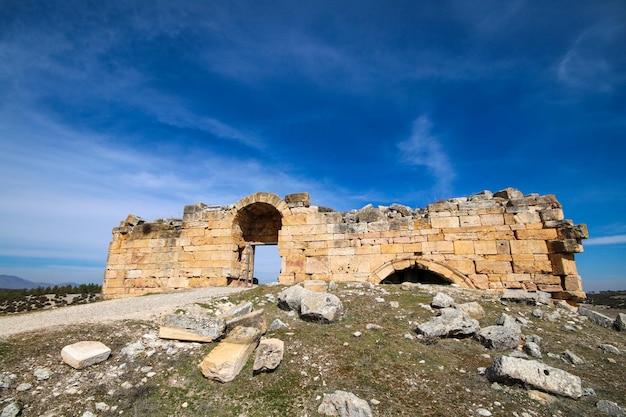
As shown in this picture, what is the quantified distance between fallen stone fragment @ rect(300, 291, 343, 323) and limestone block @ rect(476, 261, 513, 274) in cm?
556

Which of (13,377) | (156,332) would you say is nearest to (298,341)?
(156,332)

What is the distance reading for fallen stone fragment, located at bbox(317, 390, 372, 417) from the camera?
3447 mm

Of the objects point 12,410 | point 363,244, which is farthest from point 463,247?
point 12,410

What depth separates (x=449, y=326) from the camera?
5508 mm

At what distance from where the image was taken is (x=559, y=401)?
3.68 meters

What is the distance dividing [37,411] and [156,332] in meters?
2.03

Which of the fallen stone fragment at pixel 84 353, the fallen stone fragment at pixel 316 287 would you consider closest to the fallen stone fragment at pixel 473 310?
the fallen stone fragment at pixel 316 287

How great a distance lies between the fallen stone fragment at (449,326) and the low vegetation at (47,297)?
18927 millimetres

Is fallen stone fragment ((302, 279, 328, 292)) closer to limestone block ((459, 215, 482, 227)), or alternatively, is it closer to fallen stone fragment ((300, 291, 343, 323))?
fallen stone fragment ((300, 291, 343, 323))

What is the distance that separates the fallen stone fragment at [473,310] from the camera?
6474 millimetres

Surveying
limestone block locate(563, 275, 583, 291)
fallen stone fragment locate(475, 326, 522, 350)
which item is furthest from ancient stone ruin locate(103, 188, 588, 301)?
fallen stone fragment locate(475, 326, 522, 350)

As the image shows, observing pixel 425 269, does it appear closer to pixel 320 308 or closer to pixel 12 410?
pixel 320 308

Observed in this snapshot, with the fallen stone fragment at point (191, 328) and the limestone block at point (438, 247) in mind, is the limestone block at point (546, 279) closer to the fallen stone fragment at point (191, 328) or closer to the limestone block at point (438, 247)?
the limestone block at point (438, 247)

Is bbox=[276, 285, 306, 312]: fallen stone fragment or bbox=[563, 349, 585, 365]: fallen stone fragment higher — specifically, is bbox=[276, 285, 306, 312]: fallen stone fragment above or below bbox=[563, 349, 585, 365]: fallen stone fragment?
above
